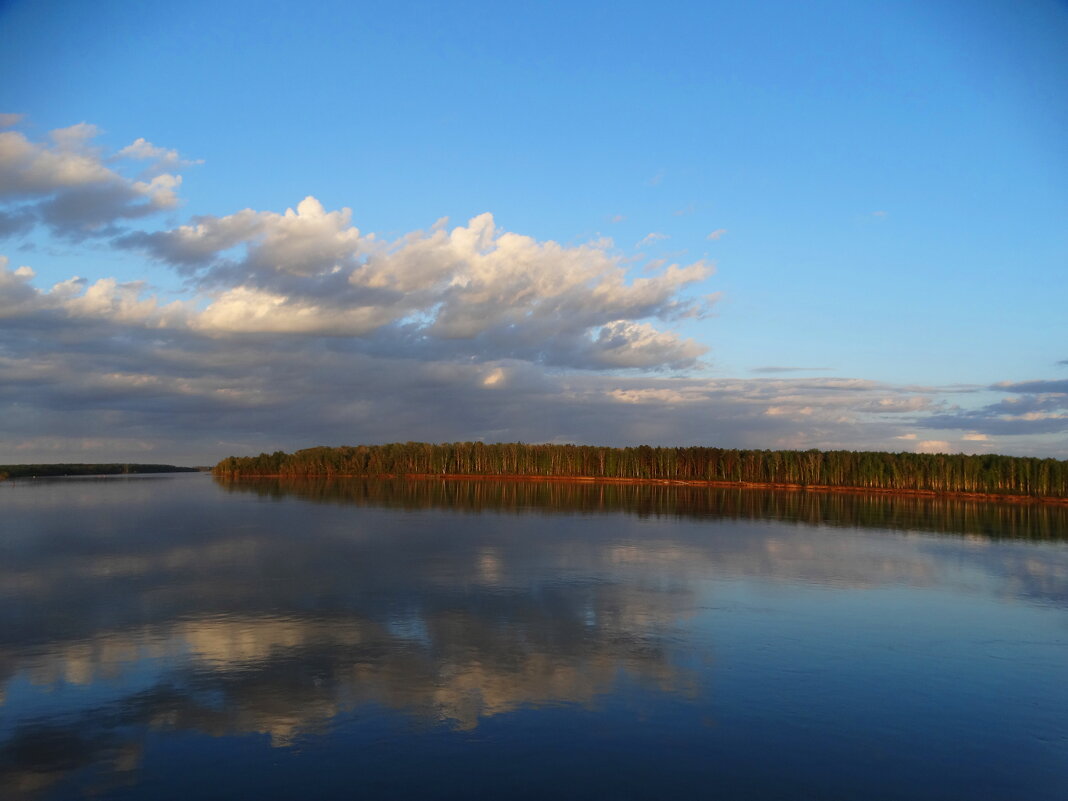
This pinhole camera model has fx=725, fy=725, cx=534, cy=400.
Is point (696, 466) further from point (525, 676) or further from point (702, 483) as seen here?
point (525, 676)

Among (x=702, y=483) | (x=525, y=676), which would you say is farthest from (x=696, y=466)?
(x=525, y=676)

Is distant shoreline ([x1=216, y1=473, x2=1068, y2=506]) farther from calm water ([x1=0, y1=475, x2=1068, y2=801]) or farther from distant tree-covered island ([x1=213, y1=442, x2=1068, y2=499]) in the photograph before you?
calm water ([x1=0, y1=475, x2=1068, y2=801])

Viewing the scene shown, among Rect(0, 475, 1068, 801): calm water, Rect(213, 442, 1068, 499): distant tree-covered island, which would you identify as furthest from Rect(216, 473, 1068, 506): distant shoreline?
Rect(0, 475, 1068, 801): calm water

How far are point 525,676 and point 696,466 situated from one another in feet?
440

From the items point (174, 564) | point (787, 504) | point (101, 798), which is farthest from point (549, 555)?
point (787, 504)

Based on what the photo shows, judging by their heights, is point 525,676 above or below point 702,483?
above

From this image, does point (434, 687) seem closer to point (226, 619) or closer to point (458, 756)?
point (458, 756)

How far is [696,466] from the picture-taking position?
14712cm

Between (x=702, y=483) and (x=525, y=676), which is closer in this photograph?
(x=525, y=676)

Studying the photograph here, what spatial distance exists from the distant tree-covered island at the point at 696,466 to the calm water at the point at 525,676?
83.8 meters

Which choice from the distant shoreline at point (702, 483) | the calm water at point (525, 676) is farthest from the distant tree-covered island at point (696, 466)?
the calm water at point (525, 676)

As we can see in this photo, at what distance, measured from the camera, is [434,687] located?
53.7 ft

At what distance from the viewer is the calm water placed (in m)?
12.5

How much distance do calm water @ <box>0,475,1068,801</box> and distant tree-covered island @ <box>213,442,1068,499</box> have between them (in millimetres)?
83769
